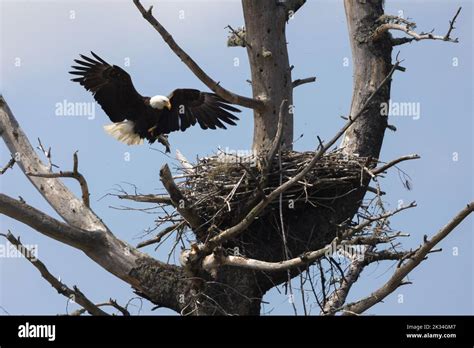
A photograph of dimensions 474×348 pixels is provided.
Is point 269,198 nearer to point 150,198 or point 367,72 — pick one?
point 150,198

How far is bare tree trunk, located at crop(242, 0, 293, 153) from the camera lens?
9.11 m

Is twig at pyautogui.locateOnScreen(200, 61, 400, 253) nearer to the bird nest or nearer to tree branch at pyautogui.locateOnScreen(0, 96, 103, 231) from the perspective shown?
the bird nest

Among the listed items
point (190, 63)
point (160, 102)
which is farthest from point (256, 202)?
point (160, 102)

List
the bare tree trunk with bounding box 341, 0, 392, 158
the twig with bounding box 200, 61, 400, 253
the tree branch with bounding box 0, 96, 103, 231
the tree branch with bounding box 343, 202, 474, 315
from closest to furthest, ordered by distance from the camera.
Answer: the tree branch with bounding box 343, 202, 474, 315, the twig with bounding box 200, 61, 400, 253, the tree branch with bounding box 0, 96, 103, 231, the bare tree trunk with bounding box 341, 0, 392, 158

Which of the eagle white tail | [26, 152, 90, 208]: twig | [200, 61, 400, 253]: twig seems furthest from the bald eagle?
[200, 61, 400, 253]: twig

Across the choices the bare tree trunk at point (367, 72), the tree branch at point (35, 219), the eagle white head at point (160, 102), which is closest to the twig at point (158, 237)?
the tree branch at point (35, 219)

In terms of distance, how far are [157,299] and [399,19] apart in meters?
3.07

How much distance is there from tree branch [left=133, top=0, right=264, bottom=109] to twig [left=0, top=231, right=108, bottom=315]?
189 cm

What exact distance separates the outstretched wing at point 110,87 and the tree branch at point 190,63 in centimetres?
204

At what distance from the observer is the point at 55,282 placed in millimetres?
7609

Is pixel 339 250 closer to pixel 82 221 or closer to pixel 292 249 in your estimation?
pixel 292 249

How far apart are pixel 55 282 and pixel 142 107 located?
11.9ft

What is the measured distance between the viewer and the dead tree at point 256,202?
793 cm
